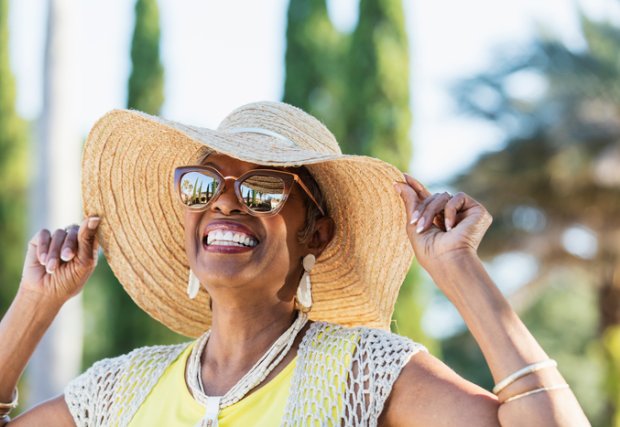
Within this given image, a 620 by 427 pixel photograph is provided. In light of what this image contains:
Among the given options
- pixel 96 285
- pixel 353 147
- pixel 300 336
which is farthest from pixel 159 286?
pixel 96 285

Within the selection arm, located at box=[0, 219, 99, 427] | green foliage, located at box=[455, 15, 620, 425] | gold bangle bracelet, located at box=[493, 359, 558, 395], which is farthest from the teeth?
green foliage, located at box=[455, 15, 620, 425]

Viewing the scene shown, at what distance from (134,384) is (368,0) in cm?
1139

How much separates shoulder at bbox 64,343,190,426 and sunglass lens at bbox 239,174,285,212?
61 cm

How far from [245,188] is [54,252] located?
779 millimetres

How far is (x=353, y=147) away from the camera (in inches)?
526

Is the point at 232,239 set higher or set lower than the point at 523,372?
higher

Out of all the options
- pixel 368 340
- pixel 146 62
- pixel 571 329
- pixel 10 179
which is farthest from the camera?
pixel 571 329

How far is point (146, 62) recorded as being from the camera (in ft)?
54.6

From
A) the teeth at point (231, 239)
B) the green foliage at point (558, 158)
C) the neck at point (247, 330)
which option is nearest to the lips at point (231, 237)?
the teeth at point (231, 239)

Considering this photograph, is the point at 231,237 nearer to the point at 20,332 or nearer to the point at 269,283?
the point at 269,283

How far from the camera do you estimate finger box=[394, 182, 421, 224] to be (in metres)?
2.59

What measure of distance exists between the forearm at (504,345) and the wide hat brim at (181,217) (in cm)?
51

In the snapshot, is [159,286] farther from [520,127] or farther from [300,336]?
[520,127]

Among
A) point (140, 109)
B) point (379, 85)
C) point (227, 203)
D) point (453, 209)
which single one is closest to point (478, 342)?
point (453, 209)
